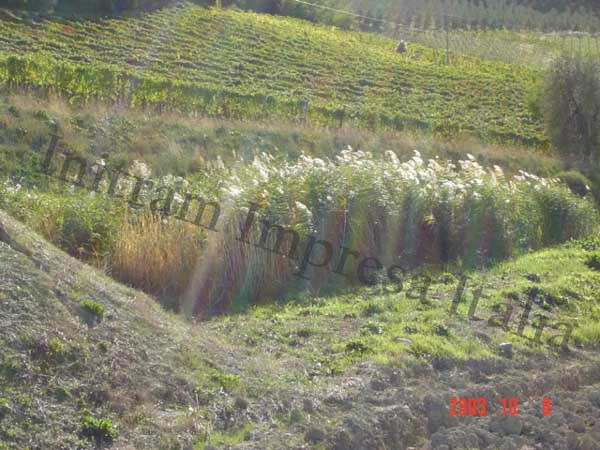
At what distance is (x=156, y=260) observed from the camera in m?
9.99

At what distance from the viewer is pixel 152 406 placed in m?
6.12

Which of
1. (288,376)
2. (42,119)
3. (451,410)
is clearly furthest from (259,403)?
(42,119)

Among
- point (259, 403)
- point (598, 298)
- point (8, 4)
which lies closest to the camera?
point (259, 403)

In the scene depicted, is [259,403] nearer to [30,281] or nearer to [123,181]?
[30,281]

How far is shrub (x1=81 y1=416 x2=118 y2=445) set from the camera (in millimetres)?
5570

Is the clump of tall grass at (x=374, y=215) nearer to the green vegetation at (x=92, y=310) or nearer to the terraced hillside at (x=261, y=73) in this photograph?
the green vegetation at (x=92, y=310)

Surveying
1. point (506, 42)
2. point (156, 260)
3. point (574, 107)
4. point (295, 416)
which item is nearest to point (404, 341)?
point (295, 416)

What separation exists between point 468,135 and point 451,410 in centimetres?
2072

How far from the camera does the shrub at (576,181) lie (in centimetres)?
2200

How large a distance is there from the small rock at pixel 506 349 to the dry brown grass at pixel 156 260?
3.66 m

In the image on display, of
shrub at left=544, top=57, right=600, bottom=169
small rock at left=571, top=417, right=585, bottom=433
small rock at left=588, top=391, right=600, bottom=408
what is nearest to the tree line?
shrub at left=544, top=57, right=600, bottom=169

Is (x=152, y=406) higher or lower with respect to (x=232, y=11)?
lower

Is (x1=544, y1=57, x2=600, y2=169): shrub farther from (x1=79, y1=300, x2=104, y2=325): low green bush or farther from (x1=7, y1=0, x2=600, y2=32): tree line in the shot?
(x1=7, y1=0, x2=600, y2=32): tree line

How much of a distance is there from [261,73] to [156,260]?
71.3ft
